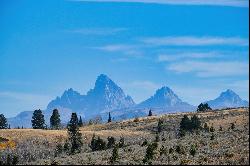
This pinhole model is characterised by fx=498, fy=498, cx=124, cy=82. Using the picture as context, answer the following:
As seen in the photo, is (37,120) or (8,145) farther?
(37,120)

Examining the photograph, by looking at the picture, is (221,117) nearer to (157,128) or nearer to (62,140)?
(157,128)

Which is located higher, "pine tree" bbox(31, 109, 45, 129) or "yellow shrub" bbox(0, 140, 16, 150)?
"pine tree" bbox(31, 109, 45, 129)

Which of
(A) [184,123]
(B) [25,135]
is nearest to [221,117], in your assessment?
(A) [184,123]

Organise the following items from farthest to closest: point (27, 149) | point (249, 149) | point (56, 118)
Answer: point (56, 118), point (27, 149), point (249, 149)

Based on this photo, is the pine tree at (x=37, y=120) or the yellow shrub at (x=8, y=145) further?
the pine tree at (x=37, y=120)

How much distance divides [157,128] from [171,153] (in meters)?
99.6

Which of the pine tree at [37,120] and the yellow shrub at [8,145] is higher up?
the pine tree at [37,120]

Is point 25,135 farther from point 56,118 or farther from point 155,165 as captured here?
point 155,165

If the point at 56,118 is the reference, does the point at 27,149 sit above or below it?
below

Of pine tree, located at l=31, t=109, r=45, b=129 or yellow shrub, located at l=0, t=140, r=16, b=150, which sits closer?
yellow shrub, located at l=0, t=140, r=16, b=150

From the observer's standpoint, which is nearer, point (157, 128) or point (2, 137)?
point (2, 137)

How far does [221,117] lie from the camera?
16262 centimetres

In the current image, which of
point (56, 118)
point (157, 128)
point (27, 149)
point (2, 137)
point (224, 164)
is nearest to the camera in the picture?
point (224, 164)

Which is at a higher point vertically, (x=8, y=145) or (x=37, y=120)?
(x=37, y=120)
